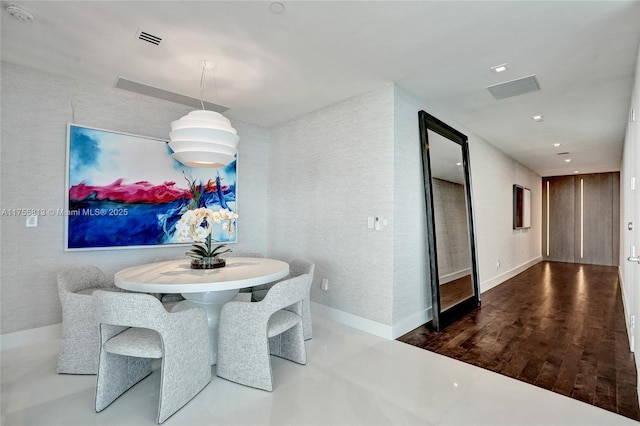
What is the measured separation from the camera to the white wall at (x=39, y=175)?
3035mm

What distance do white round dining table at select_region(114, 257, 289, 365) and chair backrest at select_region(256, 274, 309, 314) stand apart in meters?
0.15

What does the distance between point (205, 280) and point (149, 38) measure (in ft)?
6.51

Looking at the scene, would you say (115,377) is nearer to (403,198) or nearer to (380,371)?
(380,371)

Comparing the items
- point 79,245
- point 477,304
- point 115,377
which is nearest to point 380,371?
point 115,377

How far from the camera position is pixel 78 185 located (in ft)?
11.1

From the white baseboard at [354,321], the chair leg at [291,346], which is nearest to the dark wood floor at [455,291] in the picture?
the white baseboard at [354,321]

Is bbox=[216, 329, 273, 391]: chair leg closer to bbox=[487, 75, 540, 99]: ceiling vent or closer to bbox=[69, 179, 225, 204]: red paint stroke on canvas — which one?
bbox=[69, 179, 225, 204]: red paint stroke on canvas

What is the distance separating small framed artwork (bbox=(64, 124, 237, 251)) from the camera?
3.37 m

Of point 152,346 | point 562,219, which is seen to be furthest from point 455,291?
point 562,219

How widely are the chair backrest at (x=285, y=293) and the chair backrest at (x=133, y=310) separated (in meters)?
0.69

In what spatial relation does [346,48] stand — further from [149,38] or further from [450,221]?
[450,221]

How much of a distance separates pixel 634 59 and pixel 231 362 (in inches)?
165

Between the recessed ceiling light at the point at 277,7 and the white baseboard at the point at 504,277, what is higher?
the recessed ceiling light at the point at 277,7

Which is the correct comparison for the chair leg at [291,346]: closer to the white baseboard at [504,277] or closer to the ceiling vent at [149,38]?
the ceiling vent at [149,38]
